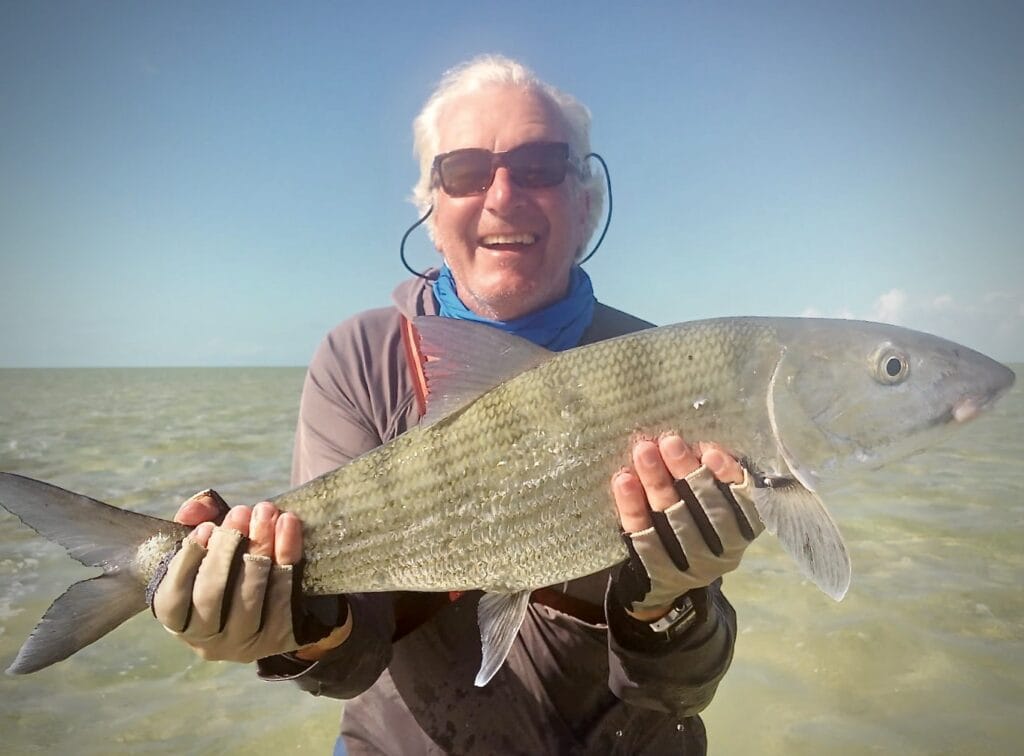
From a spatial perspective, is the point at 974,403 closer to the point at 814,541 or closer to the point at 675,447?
the point at 814,541

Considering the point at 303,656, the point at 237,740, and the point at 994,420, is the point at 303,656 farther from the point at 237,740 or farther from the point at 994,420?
the point at 994,420

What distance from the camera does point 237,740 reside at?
14.7ft

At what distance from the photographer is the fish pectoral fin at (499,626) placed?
256 cm

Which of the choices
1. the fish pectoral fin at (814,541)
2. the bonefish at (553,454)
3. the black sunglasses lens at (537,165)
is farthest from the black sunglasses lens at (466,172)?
the fish pectoral fin at (814,541)

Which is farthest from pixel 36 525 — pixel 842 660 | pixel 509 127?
pixel 842 660

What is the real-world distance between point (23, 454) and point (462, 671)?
16.7m

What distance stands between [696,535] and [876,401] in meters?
0.83

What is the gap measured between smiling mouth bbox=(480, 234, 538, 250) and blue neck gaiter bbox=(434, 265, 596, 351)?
0.36 metres

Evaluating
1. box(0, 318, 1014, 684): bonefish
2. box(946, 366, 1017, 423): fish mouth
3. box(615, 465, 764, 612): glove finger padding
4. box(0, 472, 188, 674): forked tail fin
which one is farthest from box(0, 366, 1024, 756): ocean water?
box(0, 472, 188, 674): forked tail fin

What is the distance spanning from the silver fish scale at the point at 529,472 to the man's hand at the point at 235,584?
0.39 feet

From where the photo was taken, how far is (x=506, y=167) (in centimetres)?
379

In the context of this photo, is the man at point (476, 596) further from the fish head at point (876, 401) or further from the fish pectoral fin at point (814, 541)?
the fish head at point (876, 401)

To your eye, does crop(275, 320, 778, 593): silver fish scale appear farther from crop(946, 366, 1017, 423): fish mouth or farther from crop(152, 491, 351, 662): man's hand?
crop(946, 366, 1017, 423): fish mouth

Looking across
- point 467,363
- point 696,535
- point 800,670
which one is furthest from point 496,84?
point 800,670
